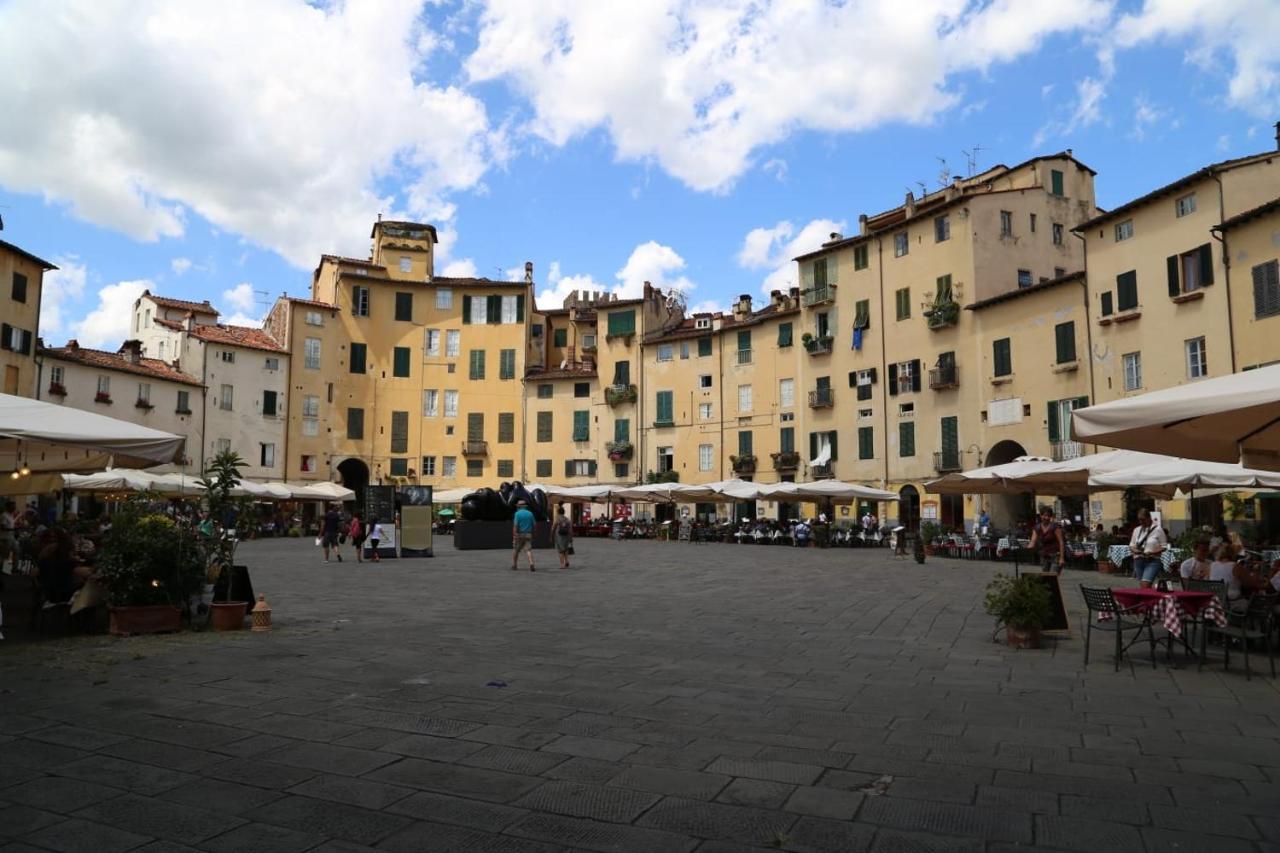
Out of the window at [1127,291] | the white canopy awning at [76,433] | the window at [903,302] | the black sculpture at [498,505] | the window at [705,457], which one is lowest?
the black sculpture at [498,505]

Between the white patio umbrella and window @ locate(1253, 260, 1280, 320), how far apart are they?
1785 cm

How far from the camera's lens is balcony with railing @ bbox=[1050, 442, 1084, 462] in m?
28.2

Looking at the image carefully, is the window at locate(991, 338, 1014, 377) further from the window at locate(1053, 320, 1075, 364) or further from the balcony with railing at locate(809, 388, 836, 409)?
the balcony with railing at locate(809, 388, 836, 409)

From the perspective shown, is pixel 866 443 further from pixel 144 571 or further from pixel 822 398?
pixel 144 571

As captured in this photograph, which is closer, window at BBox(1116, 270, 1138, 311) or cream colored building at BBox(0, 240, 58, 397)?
window at BBox(1116, 270, 1138, 311)

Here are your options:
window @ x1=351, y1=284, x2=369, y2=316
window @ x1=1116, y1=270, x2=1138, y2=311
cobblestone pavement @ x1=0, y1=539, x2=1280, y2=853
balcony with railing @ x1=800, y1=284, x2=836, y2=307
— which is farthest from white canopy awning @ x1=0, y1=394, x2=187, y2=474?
window @ x1=351, y1=284, x2=369, y2=316

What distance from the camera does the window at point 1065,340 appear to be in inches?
1144

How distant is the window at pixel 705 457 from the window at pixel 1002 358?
16.4 m

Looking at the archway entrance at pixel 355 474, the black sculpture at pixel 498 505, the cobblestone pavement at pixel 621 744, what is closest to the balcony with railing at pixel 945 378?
the black sculpture at pixel 498 505

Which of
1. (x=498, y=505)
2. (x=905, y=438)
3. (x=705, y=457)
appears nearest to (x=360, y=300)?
(x=705, y=457)

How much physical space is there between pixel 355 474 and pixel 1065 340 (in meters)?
37.4

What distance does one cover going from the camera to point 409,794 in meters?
4.03

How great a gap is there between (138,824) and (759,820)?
8.54ft

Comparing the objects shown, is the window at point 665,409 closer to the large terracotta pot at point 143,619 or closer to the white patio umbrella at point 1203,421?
the large terracotta pot at point 143,619
